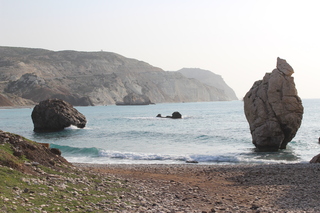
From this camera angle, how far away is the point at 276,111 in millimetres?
29734

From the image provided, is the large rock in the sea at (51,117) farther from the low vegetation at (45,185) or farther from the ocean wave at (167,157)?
the low vegetation at (45,185)

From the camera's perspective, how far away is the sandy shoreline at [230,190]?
A: 11.3 metres

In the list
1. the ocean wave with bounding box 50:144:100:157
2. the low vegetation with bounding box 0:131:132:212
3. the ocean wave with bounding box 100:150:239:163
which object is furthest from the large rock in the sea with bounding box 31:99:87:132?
the low vegetation with bounding box 0:131:132:212

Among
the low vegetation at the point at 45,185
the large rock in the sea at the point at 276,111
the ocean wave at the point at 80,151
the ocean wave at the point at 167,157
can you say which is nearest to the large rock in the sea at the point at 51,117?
the ocean wave at the point at 80,151

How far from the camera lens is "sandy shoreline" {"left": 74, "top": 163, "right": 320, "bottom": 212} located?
11289mm

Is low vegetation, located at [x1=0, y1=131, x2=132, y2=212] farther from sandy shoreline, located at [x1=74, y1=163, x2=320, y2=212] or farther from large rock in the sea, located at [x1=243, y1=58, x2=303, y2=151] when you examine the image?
large rock in the sea, located at [x1=243, y1=58, x2=303, y2=151]

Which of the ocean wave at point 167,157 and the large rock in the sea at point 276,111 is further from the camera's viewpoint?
the large rock in the sea at point 276,111

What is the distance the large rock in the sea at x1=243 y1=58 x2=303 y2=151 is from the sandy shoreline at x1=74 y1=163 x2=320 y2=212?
32.3 ft

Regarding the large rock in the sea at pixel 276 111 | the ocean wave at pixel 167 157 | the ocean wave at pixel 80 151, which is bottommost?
the ocean wave at pixel 80 151

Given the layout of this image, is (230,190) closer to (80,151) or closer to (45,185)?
(45,185)

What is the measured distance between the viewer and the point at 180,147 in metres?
34.2

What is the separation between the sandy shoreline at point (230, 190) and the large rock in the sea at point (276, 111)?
986 centimetres

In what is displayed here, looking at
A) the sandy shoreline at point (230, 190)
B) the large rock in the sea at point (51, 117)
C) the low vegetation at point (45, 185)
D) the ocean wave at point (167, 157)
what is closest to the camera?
the low vegetation at point (45, 185)

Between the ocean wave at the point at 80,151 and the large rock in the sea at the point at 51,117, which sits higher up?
the large rock in the sea at the point at 51,117
